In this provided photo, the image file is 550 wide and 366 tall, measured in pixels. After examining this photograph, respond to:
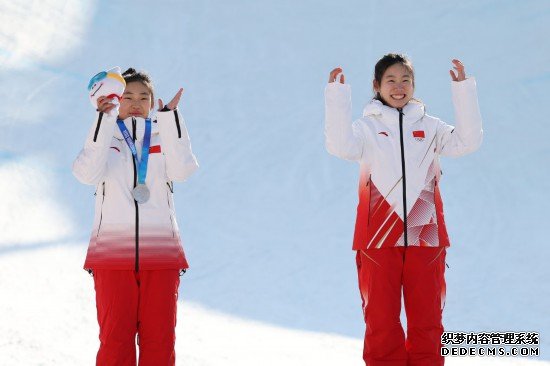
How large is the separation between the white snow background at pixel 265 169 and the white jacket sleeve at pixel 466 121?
1.25 m

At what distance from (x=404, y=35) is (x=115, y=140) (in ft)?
26.2

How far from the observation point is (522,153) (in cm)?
775

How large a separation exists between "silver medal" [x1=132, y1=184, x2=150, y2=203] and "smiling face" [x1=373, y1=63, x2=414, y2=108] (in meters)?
0.88

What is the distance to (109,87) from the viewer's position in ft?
8.89

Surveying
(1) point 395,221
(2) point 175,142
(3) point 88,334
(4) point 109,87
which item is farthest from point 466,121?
(3) point 88,334

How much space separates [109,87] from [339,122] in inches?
29.4

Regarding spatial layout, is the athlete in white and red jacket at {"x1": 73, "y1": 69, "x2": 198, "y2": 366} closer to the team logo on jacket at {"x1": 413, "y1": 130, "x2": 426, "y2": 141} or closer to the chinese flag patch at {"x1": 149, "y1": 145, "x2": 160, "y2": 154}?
the chinese flag patch at {"x1": 149, "y1": 145, "x2": 160, "y2": 154}

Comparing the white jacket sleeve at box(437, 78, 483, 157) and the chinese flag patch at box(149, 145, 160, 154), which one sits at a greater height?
the white jacket sleeve at box(437, 78, 483, 157)

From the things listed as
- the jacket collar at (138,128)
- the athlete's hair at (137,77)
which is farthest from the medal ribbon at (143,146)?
the athlete's hair at (137,77)

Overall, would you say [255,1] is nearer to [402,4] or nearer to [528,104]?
[402,4]

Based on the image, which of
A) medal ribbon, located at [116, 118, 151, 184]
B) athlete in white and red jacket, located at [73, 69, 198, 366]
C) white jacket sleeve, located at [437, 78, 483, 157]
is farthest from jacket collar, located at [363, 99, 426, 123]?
medal ribbon, located at [116, 118, 151, 184]

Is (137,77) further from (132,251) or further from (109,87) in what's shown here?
(132,251)

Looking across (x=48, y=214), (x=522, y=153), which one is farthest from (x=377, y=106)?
(x=522, y=153)

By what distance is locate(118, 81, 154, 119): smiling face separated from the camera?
9.59 feet
